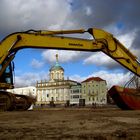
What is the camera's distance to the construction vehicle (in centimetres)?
2025

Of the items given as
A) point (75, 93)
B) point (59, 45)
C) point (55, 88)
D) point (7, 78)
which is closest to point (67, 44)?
point (59, 45)

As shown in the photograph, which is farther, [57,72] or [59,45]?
[57,72]

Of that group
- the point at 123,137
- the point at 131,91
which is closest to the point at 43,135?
the point at 123,137

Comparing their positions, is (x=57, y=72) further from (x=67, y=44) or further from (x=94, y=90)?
(x=67, y=44)

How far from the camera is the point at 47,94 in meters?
159

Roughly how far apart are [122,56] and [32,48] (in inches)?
210

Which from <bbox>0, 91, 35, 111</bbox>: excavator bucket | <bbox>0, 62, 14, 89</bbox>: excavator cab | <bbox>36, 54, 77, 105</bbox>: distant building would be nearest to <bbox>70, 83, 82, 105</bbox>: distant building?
<bbox>36, 54, 77, 105</bbox>: distant building

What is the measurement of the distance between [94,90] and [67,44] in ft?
402

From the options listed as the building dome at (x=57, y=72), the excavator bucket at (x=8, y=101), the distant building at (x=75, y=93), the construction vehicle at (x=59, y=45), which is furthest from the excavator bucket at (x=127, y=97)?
the building dome at (x=57, y=72)

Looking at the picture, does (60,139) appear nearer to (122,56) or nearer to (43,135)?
(43,135)

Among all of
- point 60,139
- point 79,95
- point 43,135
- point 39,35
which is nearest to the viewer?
point 60,139

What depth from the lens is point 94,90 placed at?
142 m

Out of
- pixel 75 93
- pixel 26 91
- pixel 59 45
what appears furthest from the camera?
pixel 75 93

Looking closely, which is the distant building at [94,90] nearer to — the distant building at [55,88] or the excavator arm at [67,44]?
the distant building at [55,88]
